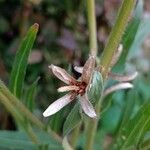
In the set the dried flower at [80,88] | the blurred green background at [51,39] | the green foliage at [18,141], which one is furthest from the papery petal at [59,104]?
the blurred green background at [51,39]

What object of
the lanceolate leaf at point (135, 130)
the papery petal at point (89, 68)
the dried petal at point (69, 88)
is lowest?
the lanceolate leaf at point (135, 130)

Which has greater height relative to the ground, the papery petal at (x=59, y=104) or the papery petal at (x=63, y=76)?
the papery petal at (x=63, y=76)

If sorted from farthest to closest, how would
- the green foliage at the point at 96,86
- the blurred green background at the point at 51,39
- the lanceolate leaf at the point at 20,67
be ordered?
1. the blurred green background at the point at 51,39
2. the lanceolate leaf at the point at 20,67
3. the green foliage at the point at 96,86

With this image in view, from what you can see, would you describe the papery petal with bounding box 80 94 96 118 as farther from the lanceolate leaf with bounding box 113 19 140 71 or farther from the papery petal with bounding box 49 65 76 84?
the lanceolate leaf with bounding box 113 19 140 71

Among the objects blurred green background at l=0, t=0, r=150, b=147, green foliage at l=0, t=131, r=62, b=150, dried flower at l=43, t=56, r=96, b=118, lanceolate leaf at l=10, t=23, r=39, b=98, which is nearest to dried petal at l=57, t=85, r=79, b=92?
dried flower at l=43, t=56, r=96, b=118

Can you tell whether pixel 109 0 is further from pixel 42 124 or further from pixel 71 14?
pixel 42 124

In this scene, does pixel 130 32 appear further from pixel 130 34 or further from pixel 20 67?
pixel 20 67

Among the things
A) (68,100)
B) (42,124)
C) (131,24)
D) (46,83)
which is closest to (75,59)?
(46,83)

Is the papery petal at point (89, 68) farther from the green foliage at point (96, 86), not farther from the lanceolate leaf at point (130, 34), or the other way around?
the lanceolate leaf at point (130, 34)
